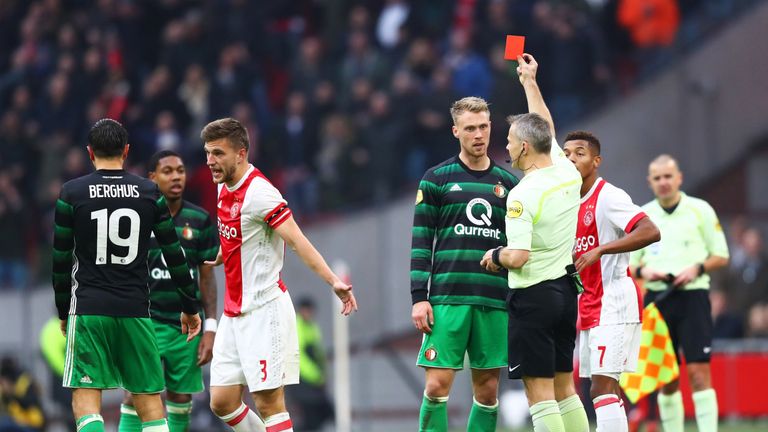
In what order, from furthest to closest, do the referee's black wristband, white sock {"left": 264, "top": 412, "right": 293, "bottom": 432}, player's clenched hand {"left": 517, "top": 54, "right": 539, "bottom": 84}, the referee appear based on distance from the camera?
player's clenched hand {"left": 517, "top": 54, "right": 539, "bottom": 84} → white sock {"left": 264, "top": 412, "right": 293, "bottom": 432} → the referee → the referee's black wristband

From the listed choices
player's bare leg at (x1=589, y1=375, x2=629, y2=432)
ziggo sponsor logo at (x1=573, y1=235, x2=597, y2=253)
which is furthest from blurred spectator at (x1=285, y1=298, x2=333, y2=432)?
player's bare leg at (x1=589, y1=375, x2=629, y2=432)

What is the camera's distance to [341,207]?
18188mm

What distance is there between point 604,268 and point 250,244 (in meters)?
2.56

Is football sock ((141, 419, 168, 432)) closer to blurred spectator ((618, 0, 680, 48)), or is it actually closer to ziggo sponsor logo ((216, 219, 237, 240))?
ziggo sponsor logo ((216, 219, 237, 240))

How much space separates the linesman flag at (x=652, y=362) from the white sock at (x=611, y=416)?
2109mm

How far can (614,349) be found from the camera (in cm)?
939

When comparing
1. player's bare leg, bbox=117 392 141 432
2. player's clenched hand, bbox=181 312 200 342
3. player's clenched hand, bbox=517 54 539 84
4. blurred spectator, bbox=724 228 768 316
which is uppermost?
player's clenched hand, bbox=517 54 539 84

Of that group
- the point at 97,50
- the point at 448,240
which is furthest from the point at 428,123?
the point at 448,240

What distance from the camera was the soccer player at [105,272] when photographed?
8.52 meters

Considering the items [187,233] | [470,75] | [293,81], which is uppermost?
[293,81]

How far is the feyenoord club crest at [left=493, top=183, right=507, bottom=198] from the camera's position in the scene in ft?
29.8

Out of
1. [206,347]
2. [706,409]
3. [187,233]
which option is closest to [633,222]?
[706,409]

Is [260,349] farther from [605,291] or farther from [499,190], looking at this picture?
[605,291]

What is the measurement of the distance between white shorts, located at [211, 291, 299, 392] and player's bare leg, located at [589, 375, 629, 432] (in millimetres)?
2109
